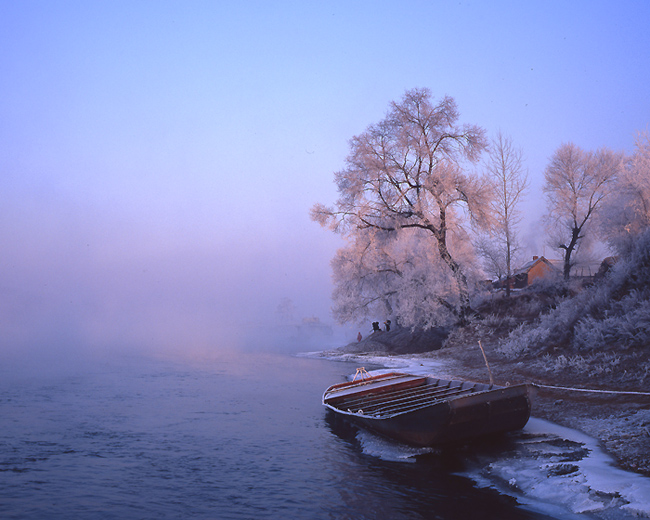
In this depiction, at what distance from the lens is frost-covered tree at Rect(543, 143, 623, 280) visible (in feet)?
128

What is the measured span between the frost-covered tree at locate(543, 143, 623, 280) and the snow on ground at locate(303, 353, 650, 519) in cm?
3280

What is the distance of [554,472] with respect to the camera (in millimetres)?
7676

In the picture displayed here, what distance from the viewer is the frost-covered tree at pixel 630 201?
34281mm

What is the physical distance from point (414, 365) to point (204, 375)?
11.2 m

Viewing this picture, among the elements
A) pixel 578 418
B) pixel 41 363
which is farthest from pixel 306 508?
pixel 41 363

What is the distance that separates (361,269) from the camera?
114 feet

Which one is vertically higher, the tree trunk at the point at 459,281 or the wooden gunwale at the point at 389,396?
the tree trunk at the point at 459,281

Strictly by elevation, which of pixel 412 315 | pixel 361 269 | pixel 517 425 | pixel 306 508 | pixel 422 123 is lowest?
pixel 306 508

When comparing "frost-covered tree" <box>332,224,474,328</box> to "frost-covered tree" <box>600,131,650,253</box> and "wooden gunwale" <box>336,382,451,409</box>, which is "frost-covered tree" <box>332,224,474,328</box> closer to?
"frost-covered tree" <box>600,131,650,253</box>

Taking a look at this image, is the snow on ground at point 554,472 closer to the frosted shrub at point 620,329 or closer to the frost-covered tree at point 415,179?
the frosted shrub at point 620,329

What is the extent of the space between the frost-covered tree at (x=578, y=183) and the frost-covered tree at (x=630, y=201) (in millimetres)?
1079

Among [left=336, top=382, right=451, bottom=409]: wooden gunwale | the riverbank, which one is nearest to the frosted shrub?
the riverbank

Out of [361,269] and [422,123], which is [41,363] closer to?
[361,269]

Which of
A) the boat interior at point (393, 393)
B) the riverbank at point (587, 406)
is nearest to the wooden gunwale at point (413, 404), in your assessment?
the boat interior at point (393, 393)
